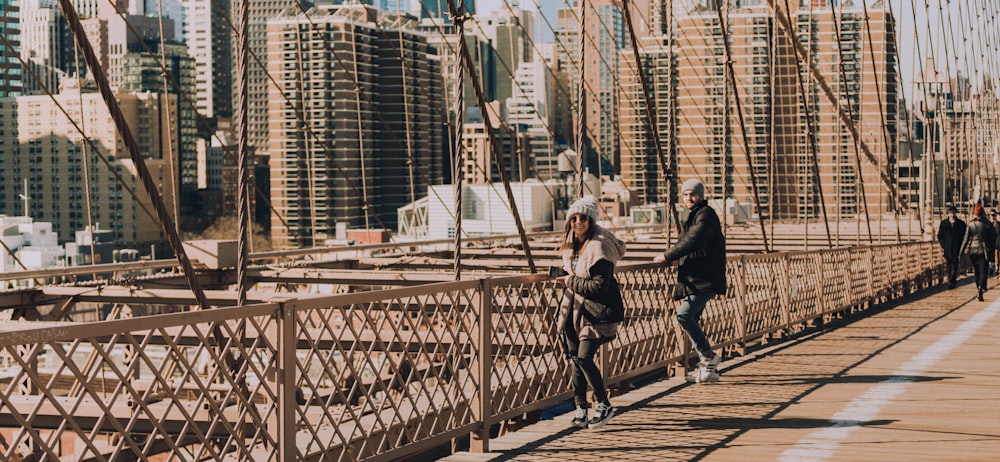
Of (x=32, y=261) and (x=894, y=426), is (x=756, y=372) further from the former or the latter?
(x=32, y=261)

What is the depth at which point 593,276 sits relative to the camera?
7.13m

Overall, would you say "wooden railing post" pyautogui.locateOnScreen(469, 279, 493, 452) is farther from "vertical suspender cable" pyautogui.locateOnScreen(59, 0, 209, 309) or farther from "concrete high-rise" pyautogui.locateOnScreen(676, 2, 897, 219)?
"concrete high-rise" pyautogui.locateOnScreen(676, 2, 897, 219)

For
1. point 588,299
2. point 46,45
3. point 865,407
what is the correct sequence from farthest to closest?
point 46,45 < point 865,407 < point 588,299

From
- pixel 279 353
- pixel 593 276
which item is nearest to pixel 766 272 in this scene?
pixel 593 276

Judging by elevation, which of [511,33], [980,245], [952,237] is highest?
[511,33]

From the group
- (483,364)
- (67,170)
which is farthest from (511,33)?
(67,170)

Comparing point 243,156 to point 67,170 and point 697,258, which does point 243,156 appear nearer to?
point 697,258

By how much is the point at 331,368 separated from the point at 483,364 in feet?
3.66

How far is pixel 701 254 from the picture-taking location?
9.06 metres

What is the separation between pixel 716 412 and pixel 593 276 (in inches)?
59.7

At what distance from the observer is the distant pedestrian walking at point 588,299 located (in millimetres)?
7121

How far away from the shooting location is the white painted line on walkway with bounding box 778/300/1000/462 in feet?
22.0

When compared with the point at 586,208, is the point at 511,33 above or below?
above

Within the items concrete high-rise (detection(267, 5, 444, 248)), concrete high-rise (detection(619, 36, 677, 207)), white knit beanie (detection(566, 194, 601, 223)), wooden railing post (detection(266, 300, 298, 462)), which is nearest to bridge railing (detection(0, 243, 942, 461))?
wooden railing post (detection(266, 300, 298, 462))
